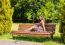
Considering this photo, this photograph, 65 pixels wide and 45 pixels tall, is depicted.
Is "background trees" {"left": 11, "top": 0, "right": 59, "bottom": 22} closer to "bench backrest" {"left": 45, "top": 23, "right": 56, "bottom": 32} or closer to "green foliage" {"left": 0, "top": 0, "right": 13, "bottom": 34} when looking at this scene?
"green foliage" {"left": 0, "top": 0, "right": 13, "bottom": 34}

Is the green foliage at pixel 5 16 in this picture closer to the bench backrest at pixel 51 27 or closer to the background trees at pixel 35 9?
the bench backrest at pixel 51 27

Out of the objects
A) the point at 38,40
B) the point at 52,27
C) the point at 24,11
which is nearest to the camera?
the point at 38,40

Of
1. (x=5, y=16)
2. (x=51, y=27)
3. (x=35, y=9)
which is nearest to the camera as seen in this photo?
(x=51, y=27)

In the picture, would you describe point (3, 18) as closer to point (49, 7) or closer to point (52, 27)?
point (52, 27)

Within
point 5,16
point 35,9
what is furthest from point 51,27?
point 35,9

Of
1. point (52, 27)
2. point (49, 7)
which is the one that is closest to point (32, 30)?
point (52, 27)

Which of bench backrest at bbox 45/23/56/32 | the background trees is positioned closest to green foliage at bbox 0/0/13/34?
bench backrest at bbox 45/23/56/32

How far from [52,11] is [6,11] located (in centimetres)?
984

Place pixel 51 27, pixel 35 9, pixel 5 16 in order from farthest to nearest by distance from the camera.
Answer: pixel 35 9, pixel 5 16, pixel 51 27

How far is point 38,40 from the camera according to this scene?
12.1 m

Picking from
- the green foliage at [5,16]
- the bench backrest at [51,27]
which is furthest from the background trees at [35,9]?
the bench backrest at [51,27]

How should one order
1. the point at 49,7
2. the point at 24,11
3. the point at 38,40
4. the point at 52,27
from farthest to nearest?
the point at 24,11
the point at 49,7
the point at 52,27
the point at 38,40

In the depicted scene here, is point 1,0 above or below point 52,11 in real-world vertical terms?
above

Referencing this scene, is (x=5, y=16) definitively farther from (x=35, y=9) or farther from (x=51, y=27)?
(x=35, y=9)
